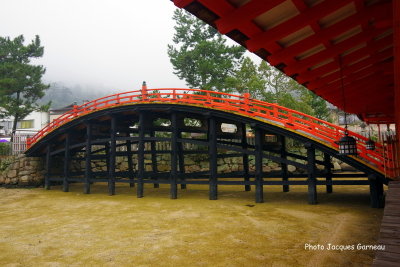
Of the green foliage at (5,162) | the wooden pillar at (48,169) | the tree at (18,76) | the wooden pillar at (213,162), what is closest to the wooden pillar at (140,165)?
the wooden pillar at (213,162)

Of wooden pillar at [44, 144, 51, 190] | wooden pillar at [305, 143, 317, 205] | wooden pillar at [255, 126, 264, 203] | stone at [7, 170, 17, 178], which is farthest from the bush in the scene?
wooden pillar at [305, 143, 317, 205]

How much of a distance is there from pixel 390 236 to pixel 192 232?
4519mm

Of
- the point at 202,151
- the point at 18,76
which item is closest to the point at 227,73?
the point at 202,151

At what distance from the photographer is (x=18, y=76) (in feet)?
67.5

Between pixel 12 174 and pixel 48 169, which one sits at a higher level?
pixel 48 169

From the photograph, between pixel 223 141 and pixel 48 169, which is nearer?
pixel 223 141

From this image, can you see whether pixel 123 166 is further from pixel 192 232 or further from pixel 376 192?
pixel 376 192

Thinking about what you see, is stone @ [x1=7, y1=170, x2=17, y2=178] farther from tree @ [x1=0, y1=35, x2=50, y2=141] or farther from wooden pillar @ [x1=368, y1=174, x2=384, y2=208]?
wooden pillar @ [x1=368, y1=174, x2=384, y2=208]

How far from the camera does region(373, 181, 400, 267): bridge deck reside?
2045 millimetres

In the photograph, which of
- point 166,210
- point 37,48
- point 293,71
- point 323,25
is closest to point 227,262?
point 293,71

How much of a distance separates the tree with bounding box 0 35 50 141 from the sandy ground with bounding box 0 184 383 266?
43.7ft

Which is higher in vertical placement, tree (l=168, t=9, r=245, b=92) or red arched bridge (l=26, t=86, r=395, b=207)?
tree (l=168, t=9, r=245, b=92)

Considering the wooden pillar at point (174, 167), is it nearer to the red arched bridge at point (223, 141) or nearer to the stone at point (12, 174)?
the red arched bridge at point (223, 141)

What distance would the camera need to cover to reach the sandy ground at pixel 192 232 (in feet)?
15.1
